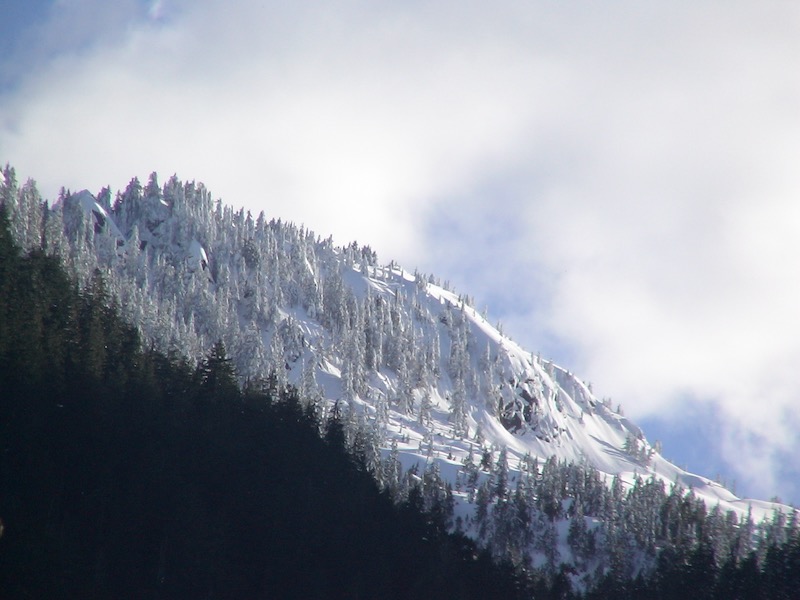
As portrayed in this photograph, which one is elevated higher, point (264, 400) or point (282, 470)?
point (264, 400)

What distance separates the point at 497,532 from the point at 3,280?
101 m

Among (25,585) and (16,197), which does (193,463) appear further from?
(16,197)

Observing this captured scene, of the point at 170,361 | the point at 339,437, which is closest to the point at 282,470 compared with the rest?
the point at 339,437

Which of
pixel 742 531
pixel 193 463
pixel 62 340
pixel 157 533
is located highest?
pixel 742 531

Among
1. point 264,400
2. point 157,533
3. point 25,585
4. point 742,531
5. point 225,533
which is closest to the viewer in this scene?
point 25,585

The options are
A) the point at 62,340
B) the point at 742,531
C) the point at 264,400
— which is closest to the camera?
the point at 62,340

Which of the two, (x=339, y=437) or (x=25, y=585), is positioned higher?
(x=339, y=437)

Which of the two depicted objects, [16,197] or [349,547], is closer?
[349,547]

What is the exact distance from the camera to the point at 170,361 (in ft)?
295

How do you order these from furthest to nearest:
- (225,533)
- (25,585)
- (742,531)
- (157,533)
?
(742,531), (225,533), (157,533), (25,585)

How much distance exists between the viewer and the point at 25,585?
43781 mm

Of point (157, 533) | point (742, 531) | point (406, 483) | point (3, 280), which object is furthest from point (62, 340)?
point (742, 531)

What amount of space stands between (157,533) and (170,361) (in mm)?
33754

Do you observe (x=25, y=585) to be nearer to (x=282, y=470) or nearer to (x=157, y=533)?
(x=157, y=533)
